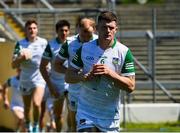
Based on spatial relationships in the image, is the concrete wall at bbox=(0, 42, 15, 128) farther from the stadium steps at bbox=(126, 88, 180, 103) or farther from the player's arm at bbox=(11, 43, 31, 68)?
the stadium steps at bbox=(126, 88, 180, 103)

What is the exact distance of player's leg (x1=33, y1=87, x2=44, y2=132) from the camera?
15.6 meters

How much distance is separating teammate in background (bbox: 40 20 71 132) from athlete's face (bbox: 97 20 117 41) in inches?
197

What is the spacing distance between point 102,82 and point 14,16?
44.5 feet

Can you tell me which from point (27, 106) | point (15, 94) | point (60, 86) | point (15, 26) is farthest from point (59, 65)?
point (15, 26)

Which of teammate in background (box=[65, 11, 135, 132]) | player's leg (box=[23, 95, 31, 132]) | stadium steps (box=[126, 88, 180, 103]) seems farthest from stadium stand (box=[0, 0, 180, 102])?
teammate in background (box=[65, 11, 135, 132])

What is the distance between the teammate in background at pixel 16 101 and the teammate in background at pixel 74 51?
15.1ft

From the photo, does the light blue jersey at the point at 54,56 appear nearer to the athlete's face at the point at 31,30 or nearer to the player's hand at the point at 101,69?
the athlete's face at the point at 31,30

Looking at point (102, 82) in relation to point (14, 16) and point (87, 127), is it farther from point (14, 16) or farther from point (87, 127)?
point (14, 16)

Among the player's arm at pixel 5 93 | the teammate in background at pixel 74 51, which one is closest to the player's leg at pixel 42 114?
the player's arm at pixel 5 93

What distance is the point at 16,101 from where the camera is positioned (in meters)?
17.4

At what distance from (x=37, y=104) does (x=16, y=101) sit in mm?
1906

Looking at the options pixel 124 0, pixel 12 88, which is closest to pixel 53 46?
pixel 12 88

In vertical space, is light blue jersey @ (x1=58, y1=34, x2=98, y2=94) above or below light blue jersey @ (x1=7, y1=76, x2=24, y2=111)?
above

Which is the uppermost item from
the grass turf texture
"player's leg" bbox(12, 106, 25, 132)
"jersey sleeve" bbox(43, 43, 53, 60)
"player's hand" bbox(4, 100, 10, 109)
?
"jersey sleeve" bbox(43, 43, 53, 60)
